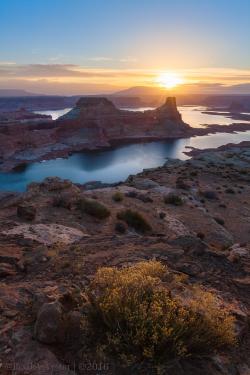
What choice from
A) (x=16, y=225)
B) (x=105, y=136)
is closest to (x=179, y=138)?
(x=105, y=136)

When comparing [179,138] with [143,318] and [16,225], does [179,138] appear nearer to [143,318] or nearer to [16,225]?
[16,225]

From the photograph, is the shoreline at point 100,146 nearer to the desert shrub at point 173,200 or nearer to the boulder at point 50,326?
the desert shrub at point 173,200

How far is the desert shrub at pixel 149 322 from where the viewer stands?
4.81 meters

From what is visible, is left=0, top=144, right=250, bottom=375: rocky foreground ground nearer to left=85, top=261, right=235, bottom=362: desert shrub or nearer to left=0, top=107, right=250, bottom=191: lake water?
left=85, top=261, right=235, bottom=362: desert shrub

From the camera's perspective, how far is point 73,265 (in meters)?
8.29

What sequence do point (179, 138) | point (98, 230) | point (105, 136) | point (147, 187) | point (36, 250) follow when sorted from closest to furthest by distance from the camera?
point (36, 250) → point (98, 230) → point (147, 187) → point (105, 136) → point (179, 138)

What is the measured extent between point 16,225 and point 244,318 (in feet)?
29.2

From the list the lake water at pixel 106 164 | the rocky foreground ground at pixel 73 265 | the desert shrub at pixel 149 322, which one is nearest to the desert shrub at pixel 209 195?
the rocky foreground ground at pixel 73 265

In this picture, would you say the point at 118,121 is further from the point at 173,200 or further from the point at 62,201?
the point at 62,201

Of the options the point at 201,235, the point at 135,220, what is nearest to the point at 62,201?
the point at 135,220

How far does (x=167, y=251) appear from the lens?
9859 millimetres

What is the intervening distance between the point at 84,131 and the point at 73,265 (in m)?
102

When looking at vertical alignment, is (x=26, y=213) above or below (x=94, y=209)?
above

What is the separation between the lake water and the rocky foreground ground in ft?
136
